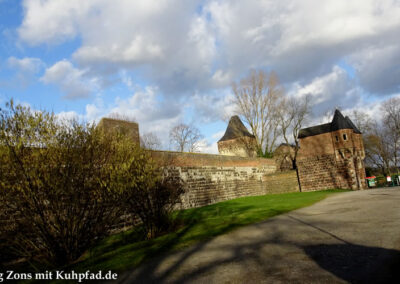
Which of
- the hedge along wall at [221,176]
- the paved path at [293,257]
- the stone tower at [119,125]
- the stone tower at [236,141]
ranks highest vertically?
the stone tower at [236,141]

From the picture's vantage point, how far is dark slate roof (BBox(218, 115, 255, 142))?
42.6 m

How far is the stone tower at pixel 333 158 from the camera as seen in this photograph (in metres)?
23.2

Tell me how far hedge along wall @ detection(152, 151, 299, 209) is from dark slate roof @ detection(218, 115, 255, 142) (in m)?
14.6

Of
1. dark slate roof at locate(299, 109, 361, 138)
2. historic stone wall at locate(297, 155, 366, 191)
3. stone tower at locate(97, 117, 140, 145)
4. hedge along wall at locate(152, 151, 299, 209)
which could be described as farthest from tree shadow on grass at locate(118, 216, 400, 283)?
dark slate roof at locate(299, 109, 361, 138)

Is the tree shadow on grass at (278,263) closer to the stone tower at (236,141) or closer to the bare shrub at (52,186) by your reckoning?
the bare shrub at (52,186)

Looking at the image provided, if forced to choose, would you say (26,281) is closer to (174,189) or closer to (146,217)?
(146,217)

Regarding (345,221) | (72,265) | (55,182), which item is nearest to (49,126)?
(55,182)

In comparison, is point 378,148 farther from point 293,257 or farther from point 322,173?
point 293,257

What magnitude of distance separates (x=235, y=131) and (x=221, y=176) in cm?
2374

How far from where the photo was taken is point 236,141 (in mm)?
42062

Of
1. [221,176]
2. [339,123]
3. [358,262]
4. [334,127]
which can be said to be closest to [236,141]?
[334,127]

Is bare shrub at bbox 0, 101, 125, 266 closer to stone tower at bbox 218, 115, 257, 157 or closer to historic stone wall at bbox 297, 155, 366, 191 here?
historic stone wall at bbox 297, 155, 366, 191

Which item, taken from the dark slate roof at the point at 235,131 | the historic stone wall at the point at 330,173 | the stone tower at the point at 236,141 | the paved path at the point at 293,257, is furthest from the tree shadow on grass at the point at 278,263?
the dark slate roof at the point at 235,131

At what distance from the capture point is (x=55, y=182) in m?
6.40
